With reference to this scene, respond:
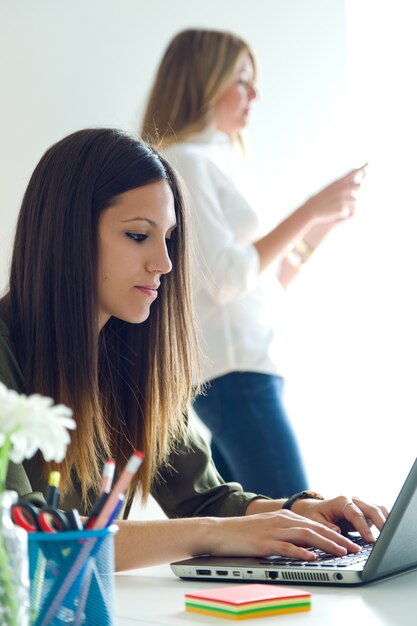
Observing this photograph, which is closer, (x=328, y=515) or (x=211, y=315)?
(x=328, y=515)

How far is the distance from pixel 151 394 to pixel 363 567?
57cm

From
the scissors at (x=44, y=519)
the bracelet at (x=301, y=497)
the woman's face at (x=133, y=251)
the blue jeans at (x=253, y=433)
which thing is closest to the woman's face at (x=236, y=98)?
the blue jeans at (x=253, y=433)

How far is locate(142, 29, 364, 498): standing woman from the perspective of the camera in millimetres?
2029

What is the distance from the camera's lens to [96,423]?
1.30 metres

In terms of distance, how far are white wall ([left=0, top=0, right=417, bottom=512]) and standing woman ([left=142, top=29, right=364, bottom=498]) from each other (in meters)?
0.73

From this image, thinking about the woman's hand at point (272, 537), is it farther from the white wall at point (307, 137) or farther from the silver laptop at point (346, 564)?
the white wall at point (307, 137)

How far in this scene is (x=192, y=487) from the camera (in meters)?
1.43

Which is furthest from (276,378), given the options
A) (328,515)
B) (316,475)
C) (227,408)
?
(316,475)

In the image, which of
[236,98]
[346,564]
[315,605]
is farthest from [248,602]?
[236,98]

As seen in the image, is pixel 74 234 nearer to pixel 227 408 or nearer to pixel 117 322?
pixel 117 322

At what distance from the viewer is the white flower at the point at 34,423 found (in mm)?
572

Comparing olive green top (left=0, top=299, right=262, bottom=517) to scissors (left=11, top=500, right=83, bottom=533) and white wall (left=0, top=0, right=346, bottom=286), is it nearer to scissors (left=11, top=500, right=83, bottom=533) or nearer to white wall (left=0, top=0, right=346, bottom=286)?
scissors (left=11, top=500, right=83, bottom=533)

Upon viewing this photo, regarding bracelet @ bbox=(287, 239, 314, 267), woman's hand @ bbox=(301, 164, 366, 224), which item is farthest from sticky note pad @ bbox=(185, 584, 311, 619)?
bracelet @ bbox=(287, 239, 314, 267)

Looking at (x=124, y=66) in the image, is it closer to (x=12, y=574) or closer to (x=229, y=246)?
(x=229, y=246)
